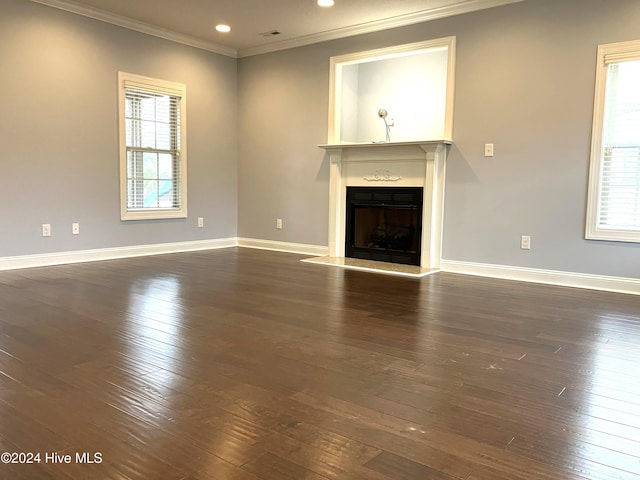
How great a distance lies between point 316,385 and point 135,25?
506cm

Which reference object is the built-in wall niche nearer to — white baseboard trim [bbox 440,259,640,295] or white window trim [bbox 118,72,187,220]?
white baseboard trim [bbox 440,259,640,295]

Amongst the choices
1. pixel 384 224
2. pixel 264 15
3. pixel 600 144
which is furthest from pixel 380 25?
pixel 600 144

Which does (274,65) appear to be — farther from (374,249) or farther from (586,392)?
(586,392)

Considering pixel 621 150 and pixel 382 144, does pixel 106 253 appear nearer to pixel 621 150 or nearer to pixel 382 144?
pixel 382 144

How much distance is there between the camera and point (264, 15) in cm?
523

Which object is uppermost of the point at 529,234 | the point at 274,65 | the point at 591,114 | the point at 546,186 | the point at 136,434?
the point at 274,65

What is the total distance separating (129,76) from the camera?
5.58 m

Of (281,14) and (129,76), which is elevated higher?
(281,14)

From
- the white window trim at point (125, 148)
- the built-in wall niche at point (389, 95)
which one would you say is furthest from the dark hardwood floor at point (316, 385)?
the built-in wall niche at point (389, 95)

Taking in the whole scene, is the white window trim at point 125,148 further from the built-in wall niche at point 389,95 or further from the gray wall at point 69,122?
Answer: the built-in wall niche at point 389,95

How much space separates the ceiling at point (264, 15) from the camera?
15.9 feet

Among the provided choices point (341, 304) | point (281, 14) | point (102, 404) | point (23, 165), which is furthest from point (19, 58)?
point (102, 404)

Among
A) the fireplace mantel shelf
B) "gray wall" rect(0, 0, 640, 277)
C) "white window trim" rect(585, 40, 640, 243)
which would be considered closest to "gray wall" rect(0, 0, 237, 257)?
"gray wall" rect(0, 0, 640, 277)

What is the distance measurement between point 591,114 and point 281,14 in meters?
3.19
